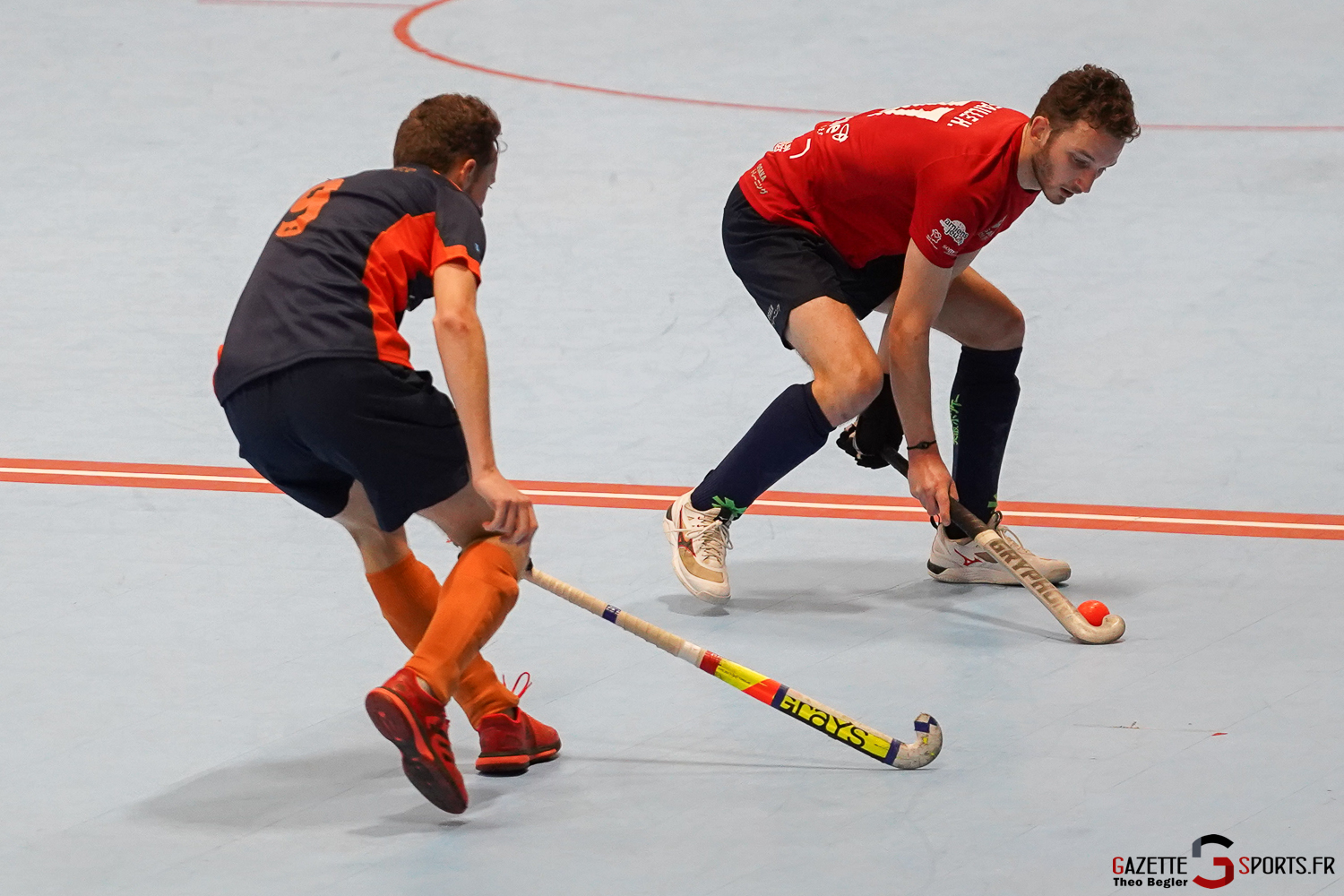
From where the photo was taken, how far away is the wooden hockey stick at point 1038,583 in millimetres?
3641

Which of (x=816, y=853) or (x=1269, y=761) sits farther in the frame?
(x=1269, y=761)

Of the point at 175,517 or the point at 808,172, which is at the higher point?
the point at 808,172

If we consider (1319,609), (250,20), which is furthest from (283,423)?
(250,20)

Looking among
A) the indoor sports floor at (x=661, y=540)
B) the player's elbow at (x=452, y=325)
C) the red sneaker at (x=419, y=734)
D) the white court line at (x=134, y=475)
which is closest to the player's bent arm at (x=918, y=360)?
the indoor sports floor at (x=661, y=540)

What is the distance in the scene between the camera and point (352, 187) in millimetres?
2969

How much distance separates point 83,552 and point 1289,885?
281 centimetres

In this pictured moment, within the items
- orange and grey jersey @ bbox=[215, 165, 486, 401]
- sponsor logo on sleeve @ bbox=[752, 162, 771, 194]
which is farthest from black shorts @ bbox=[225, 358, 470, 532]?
sponsor logo on sleeve @ bbox=[752, 162, 771, 194]

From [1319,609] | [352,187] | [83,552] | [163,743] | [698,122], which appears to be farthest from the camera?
[698,122]

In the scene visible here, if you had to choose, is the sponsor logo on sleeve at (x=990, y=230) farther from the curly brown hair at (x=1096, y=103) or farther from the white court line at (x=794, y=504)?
the white court line at (x=794, y=504)

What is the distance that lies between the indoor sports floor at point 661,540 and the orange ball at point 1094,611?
0.07 meters

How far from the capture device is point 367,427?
279 centimetres

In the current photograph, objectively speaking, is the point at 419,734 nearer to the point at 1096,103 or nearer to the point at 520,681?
the point at 520,681

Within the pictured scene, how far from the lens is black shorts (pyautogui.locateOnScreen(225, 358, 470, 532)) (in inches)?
110

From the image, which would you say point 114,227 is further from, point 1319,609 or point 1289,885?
point 1289,885
